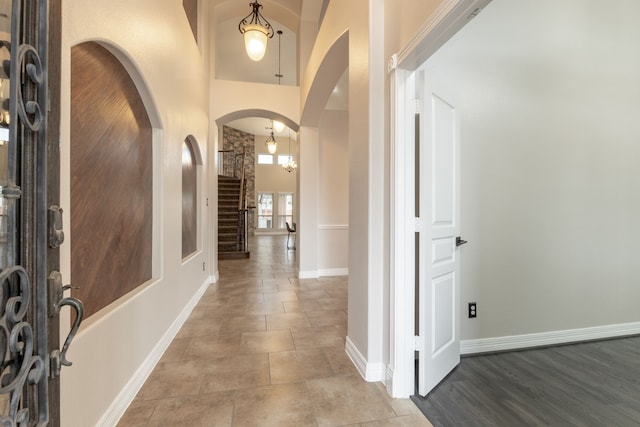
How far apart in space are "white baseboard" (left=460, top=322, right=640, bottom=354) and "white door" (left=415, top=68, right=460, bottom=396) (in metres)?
0.33

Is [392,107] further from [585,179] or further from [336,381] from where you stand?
[585,179]

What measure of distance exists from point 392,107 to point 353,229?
1043 mm

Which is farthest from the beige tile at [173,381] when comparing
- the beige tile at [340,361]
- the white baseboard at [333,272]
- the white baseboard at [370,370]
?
the white baseboard at [333,272]

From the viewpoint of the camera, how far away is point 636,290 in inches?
114

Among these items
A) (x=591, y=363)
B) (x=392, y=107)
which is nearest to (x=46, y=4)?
(x=392, y=107)

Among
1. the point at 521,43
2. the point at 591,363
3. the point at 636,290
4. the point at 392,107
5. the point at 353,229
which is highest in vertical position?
the point at 521,43

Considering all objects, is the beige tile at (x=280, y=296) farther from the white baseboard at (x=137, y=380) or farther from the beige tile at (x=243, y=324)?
the white baseboard at (x=137, y=380)

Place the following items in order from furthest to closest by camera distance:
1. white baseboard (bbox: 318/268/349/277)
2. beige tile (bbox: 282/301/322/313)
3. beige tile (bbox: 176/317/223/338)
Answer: white baseboard (bbox: 318/268/349/277) < beige tile (bbox: 282/301/322/313) < beige tile (bbox: 176/317/223/338)

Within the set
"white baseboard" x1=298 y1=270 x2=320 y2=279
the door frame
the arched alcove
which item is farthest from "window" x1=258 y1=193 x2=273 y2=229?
the door frame

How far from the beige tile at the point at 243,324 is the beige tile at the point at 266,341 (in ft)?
0.42

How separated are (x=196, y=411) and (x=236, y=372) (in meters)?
0.45

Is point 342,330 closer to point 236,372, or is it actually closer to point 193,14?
point 236,372

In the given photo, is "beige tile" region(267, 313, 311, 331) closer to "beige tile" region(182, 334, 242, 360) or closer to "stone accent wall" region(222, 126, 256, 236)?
"beige tile" region(182, 334, 242, 360)

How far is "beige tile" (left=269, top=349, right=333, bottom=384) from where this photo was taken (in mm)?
2166
